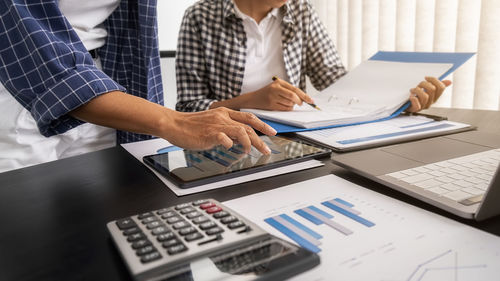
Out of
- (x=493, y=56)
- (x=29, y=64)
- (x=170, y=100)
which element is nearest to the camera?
(x=29, y=64)

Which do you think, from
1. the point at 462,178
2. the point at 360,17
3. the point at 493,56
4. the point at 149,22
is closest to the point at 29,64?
the point at 149,22

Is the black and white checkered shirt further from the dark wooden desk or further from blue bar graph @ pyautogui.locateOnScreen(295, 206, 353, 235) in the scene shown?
blue bar graph @ pyautogui.locateOnScreen(295, 206, 353, 235)

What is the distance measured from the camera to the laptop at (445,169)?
0.35 m

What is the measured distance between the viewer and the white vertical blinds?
1380mm

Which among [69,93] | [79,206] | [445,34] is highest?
[445,34]

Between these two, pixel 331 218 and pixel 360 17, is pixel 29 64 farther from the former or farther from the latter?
pixel 360 17

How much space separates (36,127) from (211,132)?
470 millimetres

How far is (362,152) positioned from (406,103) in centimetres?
37

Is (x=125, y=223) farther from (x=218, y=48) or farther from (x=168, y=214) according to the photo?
(x=218, y=48)

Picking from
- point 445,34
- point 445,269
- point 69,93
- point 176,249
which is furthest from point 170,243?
point 445,34

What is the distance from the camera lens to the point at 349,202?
0.40 m

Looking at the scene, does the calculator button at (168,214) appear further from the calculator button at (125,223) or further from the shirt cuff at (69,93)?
the shirt cuff at (69,93)

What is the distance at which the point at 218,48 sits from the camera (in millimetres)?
1240

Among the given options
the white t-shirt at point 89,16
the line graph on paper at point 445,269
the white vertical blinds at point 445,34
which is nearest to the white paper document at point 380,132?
the line graph on paper at point 445,269
